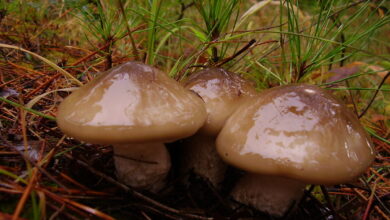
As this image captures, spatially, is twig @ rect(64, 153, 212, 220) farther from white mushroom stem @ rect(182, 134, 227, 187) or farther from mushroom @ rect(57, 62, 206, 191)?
white mushroom stem @ rect(182, 134, 227, 187)

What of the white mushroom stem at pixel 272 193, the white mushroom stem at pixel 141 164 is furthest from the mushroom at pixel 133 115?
the white mushroom stem at pixel 272 193

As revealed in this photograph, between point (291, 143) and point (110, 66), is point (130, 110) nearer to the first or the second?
point (291, 143)

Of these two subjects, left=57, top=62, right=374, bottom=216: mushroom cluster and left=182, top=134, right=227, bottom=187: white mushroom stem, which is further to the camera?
left=182, top=134, right=227, bottom=187: white mushroom stem

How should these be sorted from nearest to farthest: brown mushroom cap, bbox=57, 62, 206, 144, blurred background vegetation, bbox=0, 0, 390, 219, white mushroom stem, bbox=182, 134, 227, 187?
brown mushroom cap, bbox=57, 62, 206, 144 → blurred background vegetation, bbox=0, 0, 390, 219 → white mushroom stem, bbox=182, 134, 227, 187

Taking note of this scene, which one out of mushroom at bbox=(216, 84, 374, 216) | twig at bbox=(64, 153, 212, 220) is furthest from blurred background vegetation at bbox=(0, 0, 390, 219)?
mushroom at bbox=(216, 84, 374, 216)

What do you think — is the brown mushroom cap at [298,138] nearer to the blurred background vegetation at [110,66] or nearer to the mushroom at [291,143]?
the mushroom at [291,143]

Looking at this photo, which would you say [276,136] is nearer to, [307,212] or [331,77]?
[307,212]

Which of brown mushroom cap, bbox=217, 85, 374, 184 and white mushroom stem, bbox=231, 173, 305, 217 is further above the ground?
brown mushroom cap, bbox=217, 85, 374, 184

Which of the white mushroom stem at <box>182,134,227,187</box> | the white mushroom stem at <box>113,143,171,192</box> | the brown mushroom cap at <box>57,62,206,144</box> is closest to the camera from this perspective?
the brown mushroom cap at <box>57,62,206,144</box>
